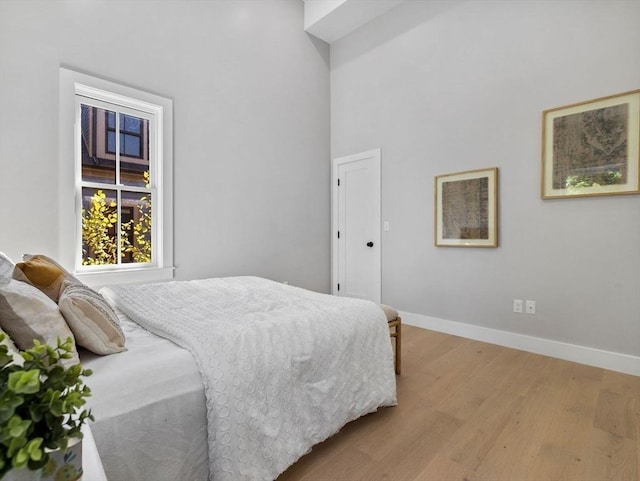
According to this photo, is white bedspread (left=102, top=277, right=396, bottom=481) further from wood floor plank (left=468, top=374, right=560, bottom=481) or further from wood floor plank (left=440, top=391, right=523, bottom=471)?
wood floor plank (left=468, top=374, right=560, bottom=481)

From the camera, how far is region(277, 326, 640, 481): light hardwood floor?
145cm

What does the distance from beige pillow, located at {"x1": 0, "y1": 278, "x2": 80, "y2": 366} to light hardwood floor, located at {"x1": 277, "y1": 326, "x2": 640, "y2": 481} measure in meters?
1.12

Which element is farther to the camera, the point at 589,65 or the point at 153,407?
the point at 589,65

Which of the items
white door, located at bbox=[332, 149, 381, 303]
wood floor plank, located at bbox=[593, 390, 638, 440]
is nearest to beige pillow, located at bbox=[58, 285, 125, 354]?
wood floor plank, located at bbox=[593, 390, 638, 440]

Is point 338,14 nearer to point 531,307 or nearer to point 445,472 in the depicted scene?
point 531,307

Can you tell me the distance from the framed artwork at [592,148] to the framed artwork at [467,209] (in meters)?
0.46

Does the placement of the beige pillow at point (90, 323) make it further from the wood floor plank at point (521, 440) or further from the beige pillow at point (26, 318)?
the wood floor plank at point (521, 440)

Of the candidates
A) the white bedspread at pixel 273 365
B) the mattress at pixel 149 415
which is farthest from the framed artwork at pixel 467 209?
the mattress at pixel 149 415

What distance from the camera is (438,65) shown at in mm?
3525

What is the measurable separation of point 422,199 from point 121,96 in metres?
3.18

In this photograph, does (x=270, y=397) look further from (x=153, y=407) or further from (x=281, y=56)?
(x=281, y=56)

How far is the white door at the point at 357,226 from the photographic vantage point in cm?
416

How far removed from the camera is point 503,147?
306 cm

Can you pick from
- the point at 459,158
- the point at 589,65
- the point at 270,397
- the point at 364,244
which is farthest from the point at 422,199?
the point at 270,397
